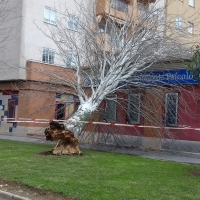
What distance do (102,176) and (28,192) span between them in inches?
82.0

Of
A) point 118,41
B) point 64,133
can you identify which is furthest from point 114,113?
point 64,133

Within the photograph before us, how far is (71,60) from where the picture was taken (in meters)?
15.5

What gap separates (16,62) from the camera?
23.3 meters

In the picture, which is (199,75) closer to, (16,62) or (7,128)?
(16,62)

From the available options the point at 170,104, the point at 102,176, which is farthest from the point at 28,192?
the point at 170,104

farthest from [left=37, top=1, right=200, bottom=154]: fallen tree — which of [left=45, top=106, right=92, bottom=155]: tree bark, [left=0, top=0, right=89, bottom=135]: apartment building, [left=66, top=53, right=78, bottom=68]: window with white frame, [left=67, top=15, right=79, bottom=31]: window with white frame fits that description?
[left=0, top=0, right=89, bottom=135]: apartment building

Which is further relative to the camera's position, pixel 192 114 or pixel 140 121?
pixel 140 121

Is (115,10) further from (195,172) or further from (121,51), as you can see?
(195,172)

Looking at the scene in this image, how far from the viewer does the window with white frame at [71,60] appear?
591 inches

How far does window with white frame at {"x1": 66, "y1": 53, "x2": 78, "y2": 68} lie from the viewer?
49.3 ft

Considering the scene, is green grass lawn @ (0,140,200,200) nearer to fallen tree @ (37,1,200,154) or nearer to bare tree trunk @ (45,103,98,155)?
bare tree trunk @ (45,103,98,155)

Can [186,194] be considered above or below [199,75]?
below

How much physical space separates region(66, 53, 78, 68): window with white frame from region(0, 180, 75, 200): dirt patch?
7.63 metres

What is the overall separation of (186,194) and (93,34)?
9.19 meters
